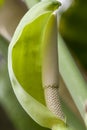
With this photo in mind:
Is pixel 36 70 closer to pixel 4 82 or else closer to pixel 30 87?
pixel 30 87

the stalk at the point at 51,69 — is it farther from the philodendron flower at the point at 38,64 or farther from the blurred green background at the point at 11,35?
the blurred green background at the point at 11,35

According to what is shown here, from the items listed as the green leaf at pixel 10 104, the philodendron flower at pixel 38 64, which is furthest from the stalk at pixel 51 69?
the green leaf at pixel 10 104

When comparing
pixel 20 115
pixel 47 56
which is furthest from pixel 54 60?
pixel 20 115

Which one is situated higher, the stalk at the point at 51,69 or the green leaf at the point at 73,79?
the stalk at the point at 51,69

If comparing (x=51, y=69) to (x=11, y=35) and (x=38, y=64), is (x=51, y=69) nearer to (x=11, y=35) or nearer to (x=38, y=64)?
(x=38, y=64)

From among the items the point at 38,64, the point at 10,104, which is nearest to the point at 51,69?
the point at 38,64

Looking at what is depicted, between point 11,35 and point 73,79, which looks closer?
point 73,79
